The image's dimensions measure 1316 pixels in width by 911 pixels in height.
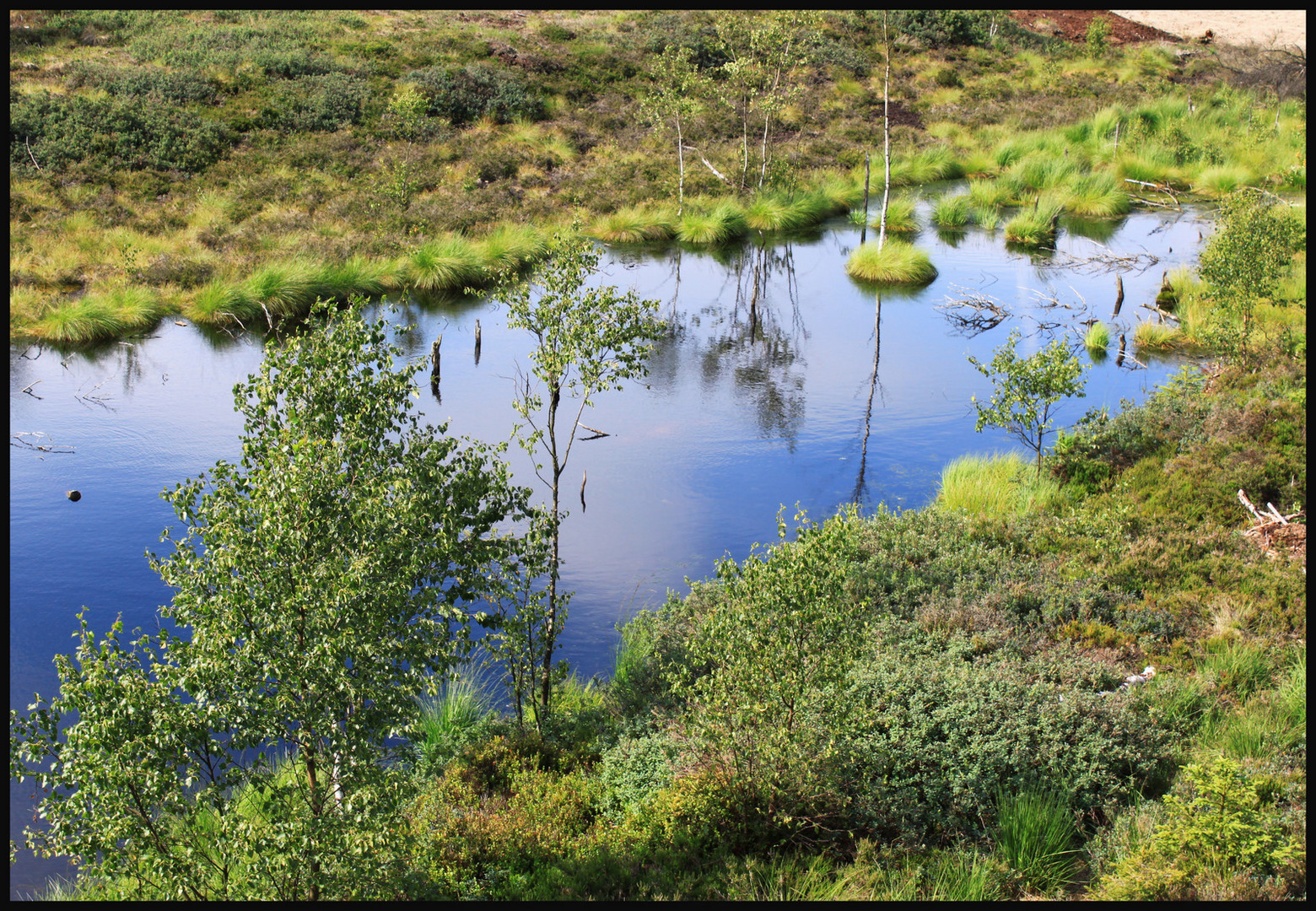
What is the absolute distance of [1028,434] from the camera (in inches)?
709

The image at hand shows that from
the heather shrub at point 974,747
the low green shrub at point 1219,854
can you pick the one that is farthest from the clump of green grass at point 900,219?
the low green shrub at point 1219,854

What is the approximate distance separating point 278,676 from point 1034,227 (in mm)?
31245

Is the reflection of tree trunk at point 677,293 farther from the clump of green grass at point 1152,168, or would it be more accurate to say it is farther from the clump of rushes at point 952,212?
the clump of green grass at point 1152,168

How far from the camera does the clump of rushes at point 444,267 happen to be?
86.3 ft

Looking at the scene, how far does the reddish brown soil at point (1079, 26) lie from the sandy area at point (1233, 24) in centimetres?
206

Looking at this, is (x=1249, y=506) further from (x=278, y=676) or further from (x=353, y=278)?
(x=353, y=278)

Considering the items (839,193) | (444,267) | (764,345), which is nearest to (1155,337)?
(764,345)

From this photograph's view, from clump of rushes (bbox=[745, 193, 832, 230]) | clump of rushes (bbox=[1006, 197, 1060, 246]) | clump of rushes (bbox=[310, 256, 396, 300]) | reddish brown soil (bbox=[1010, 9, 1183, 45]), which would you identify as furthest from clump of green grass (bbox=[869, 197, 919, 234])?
reddish brown soil (bbox=[1010, 9, 1183, 45])

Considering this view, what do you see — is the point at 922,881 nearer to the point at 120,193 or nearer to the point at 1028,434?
the point at 1028,434

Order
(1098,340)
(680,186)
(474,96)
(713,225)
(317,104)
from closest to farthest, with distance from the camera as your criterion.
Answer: (1098,340) → (713,225) → (680,186) → (317,104) → (474,96)

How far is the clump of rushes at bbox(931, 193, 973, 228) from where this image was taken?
34219 millimetres

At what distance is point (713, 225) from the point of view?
106ft

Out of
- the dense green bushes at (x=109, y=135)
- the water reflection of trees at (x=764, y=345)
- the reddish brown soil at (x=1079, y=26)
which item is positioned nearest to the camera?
the water reflection of trees at (x=764, y=345)

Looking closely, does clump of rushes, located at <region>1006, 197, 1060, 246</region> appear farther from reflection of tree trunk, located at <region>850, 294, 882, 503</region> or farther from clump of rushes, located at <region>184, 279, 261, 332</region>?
clump of rushes, located at <region>184, 279, 261, 332</region>
